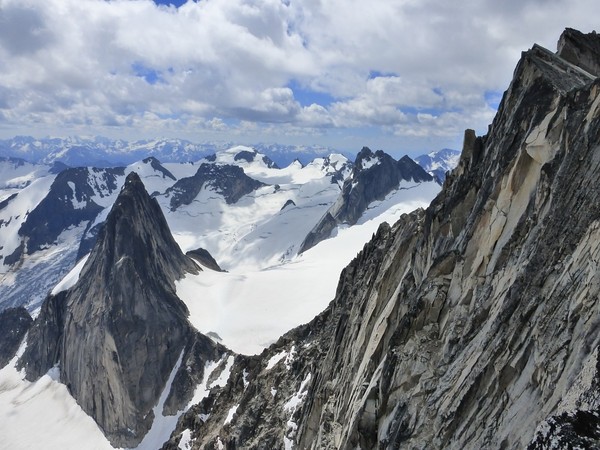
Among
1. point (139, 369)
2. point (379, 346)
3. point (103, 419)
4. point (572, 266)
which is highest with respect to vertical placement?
point (572, 266)

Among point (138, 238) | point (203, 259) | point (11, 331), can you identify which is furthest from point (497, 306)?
point (11, 331)

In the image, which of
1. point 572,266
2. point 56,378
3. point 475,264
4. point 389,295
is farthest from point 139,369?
point 572,266

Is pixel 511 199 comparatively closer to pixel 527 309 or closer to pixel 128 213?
pixel 527 309

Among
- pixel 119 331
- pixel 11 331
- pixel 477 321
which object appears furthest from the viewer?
pixel 11 331

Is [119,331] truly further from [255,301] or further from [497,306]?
[497,306]

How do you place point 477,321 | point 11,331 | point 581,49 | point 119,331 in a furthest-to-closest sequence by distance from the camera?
point 11,331 < point 119,331 < point 581,49 < point 477,321

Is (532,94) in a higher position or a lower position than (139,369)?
higher
